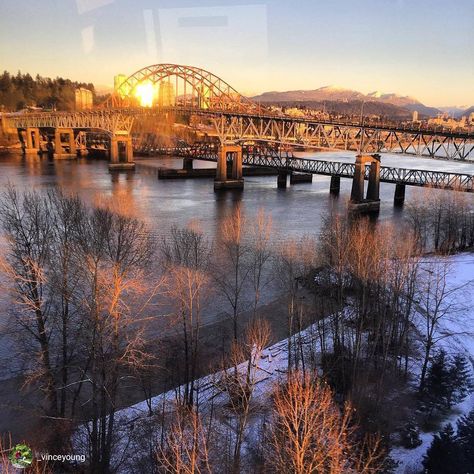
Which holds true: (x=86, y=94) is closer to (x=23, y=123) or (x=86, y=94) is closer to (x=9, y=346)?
(x=23, y=123)

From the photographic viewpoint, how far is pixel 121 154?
1893 inches

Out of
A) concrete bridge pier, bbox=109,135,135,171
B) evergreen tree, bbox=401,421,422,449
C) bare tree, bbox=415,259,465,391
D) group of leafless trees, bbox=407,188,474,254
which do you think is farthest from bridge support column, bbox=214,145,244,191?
evergreen tree, bbox=401,421,422,449

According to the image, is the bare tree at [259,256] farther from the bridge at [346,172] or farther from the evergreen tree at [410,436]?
the bridge at [346,172]

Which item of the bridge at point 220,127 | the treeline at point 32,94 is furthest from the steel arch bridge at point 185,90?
the treeline at point 32,94

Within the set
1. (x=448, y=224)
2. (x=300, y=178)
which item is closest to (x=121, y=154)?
(x=300, y=178)

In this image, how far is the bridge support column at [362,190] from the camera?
25.2m

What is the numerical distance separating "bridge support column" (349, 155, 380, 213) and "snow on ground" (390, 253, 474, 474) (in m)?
10.5

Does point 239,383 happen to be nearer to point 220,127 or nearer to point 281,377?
point 281,377

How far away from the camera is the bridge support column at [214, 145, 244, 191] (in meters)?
33.6

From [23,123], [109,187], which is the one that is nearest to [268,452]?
[109,187]

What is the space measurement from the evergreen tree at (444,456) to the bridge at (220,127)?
65.4 ft

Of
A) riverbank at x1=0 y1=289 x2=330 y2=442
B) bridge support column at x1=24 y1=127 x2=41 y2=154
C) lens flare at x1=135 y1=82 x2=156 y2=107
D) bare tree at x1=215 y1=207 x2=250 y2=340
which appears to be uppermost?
lens flare at x1=135 y1=82 x2=156 y2=107

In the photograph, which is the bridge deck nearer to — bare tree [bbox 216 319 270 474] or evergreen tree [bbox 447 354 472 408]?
evergreen tree [bbox 447 354 472 408]

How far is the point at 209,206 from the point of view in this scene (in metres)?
26.0
